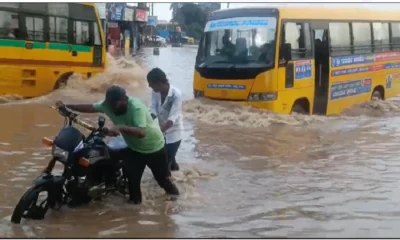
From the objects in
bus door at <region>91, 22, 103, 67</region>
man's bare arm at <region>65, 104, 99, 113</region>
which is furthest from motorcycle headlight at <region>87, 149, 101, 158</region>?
bus door at <region>91, 22, 103, 67</region>

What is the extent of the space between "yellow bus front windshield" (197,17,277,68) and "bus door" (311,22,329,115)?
1.48 meters

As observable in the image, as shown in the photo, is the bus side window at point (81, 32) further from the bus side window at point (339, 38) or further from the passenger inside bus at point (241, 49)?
the bus side window at point (339, 38)

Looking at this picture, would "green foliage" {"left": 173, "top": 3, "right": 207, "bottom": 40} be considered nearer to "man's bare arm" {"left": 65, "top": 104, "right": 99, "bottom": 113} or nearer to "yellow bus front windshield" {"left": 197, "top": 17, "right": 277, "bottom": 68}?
"yellow bus front windshield" {"left": 197, "top": 17, "right": 277, "bottom": 68}

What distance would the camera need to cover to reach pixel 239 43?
11.1 meters

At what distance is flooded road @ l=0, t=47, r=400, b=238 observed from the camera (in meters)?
5.05

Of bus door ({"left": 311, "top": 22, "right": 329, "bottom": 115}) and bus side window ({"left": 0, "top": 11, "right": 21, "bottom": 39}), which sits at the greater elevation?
bus side window ({"left": 0, "top": 11, "right": 21, "bottom": 39})

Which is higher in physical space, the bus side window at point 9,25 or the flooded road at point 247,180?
the bus side window at point 9,25

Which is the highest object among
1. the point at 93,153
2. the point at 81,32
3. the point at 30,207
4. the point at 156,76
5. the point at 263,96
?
the point at 81,32

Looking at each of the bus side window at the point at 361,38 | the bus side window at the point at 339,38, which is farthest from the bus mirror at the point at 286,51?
the bus side window at the point at 361,38

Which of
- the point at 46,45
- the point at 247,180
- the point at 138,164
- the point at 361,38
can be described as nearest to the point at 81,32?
the point at 46,45

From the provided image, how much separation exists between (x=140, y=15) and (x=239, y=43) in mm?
31897

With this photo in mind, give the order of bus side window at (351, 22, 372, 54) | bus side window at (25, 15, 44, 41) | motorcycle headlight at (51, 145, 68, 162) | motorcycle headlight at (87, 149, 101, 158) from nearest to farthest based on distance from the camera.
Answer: motorcycle headlight at (51, 145, 68, 162) → motorcycle headlight at (87, 149, 101, 158) → bus side window at (351, 22, 372, 54) → bus side window at (25, 15, 44, 41)

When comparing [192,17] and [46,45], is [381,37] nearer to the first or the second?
[46,45]

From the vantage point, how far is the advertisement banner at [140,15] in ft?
136
